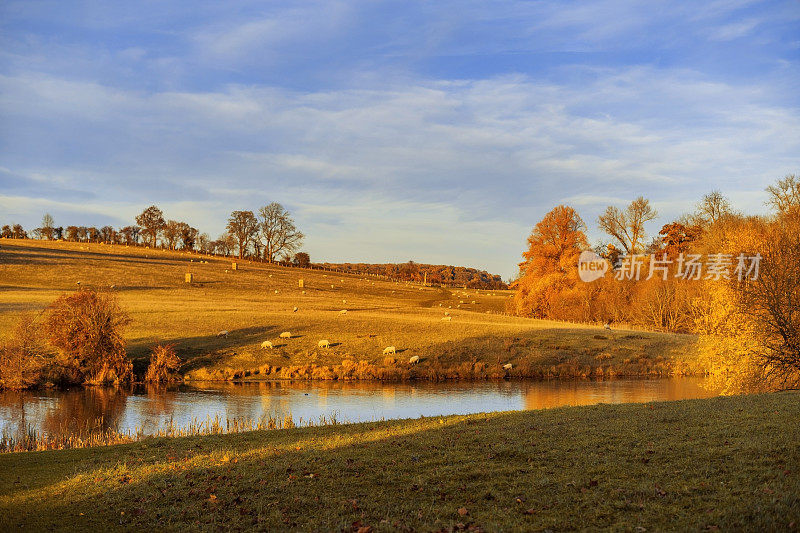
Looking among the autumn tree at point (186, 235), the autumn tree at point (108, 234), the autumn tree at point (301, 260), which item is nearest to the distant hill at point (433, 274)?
the autumn tree at point (301, 260)

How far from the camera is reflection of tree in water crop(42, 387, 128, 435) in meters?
24.7

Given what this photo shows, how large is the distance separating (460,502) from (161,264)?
318ft

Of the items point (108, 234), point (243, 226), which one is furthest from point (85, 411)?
point (108, 234)

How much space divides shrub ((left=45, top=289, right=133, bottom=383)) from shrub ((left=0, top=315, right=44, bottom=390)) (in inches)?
55.0

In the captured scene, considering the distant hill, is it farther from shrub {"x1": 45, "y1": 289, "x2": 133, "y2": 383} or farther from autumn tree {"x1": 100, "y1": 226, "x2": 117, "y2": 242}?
shrub {"x1": 45, "y1": 289, "x2": 133, "y2": 383}

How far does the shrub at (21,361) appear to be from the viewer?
3203 cm

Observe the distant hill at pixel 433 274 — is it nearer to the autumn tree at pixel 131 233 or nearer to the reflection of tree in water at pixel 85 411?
the autumn tree at pixel 131 233

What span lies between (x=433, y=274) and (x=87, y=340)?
460 feet

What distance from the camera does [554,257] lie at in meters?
70.5

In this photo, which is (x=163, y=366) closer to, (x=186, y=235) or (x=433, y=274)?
(x=186, y=235)

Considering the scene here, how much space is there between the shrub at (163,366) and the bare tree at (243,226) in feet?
308

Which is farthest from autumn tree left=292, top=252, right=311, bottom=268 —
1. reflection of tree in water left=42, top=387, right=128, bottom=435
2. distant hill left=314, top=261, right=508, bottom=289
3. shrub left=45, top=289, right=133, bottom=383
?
reflection of tree in water left=42, top=387, right=128, bottom=435

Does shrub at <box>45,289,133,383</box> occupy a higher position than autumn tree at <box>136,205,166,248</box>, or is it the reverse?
autumn tree at <box>136,205,166,248</box>

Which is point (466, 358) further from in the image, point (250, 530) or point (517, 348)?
point (250, 530)
